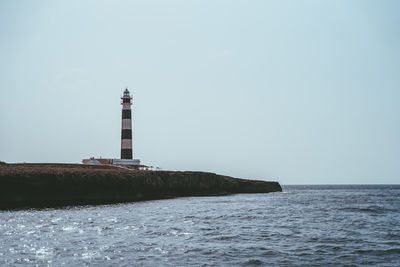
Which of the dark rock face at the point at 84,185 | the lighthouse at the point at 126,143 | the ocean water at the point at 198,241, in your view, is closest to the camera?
the ocean water at the point at 198,241

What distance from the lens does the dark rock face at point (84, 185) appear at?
46469mm

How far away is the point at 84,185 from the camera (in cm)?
5319

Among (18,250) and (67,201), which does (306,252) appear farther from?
(67,201)

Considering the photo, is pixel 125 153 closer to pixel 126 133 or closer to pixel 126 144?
pixel 126 144

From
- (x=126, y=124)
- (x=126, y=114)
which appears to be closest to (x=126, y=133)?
(x=126, y=124)

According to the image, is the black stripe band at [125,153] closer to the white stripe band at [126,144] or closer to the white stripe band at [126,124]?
the white stripe band at [126,144]

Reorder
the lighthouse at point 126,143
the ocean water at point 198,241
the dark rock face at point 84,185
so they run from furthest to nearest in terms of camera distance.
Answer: the lighthouse at point 126,143
the dark rock face at point 84,185
the ocean water at point 198,241

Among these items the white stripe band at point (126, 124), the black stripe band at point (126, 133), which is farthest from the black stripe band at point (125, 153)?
the white stripe band at point (126, 124)

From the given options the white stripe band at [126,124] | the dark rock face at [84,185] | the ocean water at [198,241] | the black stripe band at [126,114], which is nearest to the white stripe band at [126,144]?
the white stripe band at [126,124]

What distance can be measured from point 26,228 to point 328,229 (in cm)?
1816

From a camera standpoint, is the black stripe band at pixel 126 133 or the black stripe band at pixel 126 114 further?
the black stripe band at pixel 126 114

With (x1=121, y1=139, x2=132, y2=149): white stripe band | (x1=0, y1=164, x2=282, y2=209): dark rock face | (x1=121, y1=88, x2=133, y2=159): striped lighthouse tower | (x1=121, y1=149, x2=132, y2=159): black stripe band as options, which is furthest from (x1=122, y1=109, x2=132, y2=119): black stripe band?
(x1=0, y1=164, x2=282, y2=209): dark rock face

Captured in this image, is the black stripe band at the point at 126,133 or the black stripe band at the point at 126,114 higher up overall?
the black stripe band at the point at 126,114

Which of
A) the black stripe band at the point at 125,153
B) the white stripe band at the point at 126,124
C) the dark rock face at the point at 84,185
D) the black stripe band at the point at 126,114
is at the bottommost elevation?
the dark rock face at the point at 84,185
